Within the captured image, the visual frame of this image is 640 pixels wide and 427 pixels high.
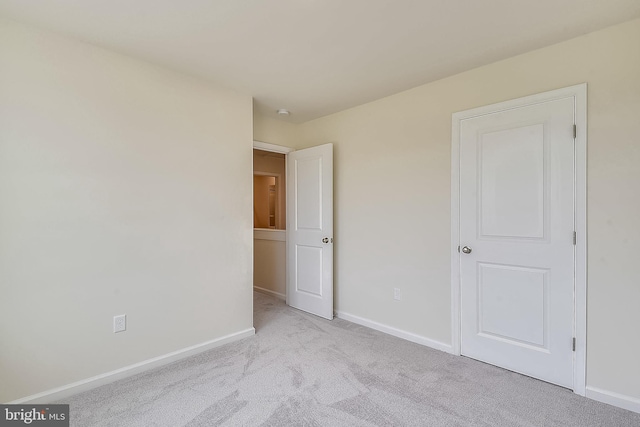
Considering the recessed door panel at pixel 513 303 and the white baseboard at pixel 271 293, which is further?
the white baseboard at pixel 271 293

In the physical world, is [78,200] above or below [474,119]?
below

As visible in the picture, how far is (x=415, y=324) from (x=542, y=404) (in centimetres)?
109

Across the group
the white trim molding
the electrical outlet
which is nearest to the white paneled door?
the white trim molding

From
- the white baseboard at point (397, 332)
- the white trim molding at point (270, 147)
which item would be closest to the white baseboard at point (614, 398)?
the white baseboard at point (397, 332)

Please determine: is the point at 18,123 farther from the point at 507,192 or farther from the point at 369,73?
the point at 507,192

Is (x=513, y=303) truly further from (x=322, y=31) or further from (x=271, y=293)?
(x=271, y=293)

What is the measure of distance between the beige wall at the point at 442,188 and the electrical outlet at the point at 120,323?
2.14m

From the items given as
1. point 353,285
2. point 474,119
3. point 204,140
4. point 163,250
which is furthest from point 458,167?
point 163,250

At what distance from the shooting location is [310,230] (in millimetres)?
3639

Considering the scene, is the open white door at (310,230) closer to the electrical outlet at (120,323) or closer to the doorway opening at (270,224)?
the doorway opening at (270,224)

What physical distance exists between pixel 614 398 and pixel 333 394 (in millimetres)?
1783

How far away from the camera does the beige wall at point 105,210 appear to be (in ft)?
6.02

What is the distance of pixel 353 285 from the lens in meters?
3.39

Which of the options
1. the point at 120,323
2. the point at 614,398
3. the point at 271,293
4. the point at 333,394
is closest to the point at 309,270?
the point at 271,293
